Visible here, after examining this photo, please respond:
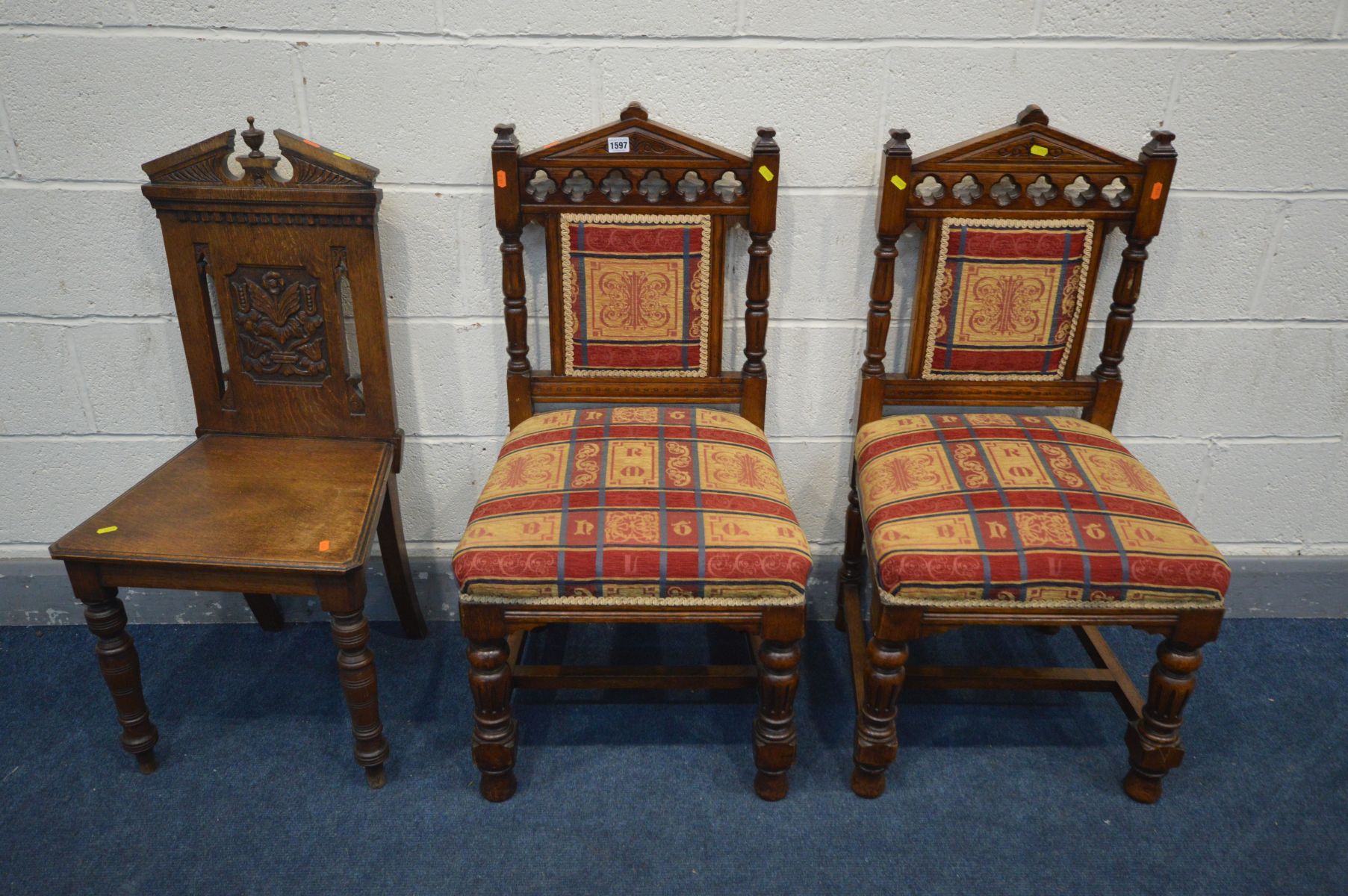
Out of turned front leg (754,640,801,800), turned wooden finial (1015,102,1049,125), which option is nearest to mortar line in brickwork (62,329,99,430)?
turned front leg (754,640,801,800)

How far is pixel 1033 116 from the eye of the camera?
1695 millimetres

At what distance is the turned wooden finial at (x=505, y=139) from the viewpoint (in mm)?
1668

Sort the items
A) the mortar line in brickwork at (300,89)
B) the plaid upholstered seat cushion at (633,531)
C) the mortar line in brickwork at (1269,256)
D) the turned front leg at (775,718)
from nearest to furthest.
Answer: the plaid upholstered seat cushion at (633,531)
the turned front leg at (775,718)
the mortar line in brickwork at (300,89)
the mortar line in brickwork at (1269,256)

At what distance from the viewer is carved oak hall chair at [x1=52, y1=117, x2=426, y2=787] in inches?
61.9

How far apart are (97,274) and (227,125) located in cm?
42

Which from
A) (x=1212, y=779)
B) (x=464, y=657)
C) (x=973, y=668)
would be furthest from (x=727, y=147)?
(x=1212, y=779)

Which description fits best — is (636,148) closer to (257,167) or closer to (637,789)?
(257,167)

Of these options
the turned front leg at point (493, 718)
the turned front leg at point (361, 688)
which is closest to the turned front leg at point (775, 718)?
the turned front leg at point (493, 718)

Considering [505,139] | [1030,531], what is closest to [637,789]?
[1030,531]

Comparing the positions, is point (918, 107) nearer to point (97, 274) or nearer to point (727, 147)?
point (727, 147)

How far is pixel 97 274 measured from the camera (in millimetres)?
1892

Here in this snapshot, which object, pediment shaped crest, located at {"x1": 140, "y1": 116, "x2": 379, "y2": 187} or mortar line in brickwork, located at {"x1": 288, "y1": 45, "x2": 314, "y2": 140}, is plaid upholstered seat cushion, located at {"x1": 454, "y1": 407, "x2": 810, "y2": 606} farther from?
mortar line in brickwork, located at {"x1": 288, "y1": 45, "x2": 314, "y2": 140}

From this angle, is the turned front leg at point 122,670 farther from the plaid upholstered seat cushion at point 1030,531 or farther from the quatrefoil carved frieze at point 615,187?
the plaid upholstered seat cushion at point 1030,531

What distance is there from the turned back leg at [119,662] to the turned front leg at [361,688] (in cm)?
38
